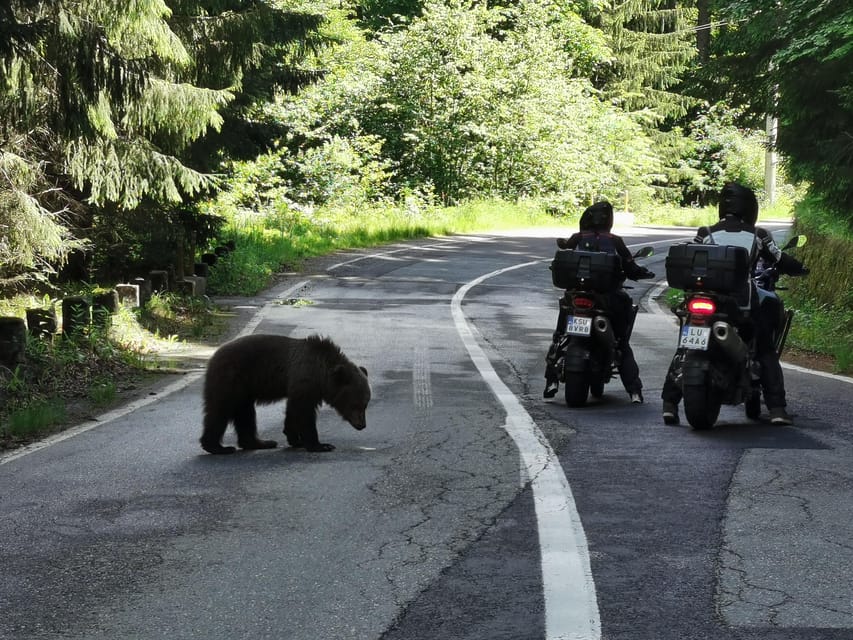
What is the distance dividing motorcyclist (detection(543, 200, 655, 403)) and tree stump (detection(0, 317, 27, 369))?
193 inches

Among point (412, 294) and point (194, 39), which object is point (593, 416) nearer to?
point (194, 39)

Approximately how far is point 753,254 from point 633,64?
2325 inches

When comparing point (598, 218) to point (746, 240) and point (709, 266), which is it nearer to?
A: point (746, 240)

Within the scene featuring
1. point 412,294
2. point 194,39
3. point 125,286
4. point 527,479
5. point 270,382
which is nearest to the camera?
point 527,479

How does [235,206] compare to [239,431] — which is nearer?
[239,431]

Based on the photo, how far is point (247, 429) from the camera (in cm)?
849

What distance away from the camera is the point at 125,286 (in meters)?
16.2

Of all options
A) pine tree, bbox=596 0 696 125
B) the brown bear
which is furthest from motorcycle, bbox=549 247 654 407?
pine tree, bbox=596 0 696 125

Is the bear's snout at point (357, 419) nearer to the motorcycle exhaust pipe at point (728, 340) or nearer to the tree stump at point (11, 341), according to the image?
the motorcycle exhaust pipe at point (728, 340)

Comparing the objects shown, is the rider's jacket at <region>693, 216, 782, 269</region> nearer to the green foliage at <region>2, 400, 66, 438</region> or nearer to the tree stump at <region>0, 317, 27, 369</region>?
the green foliage at <region>2, 400, 66, 438</region>

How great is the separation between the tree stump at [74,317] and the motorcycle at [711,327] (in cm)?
710

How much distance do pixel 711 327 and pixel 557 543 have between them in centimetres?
388

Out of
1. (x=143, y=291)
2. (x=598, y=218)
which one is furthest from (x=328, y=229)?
(x=598, y=218)

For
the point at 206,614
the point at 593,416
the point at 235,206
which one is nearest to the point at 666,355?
the point at 593,416
